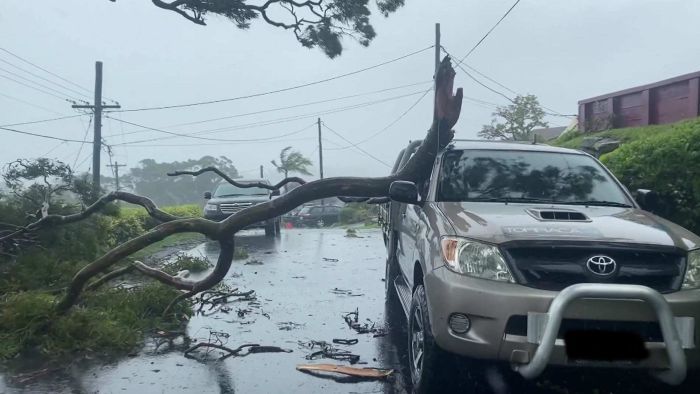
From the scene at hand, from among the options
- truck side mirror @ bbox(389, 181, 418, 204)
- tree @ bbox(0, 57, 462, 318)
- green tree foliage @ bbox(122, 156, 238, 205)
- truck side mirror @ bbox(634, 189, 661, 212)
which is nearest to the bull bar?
truck side mirror @ bbox(389, 181, 418, 204)

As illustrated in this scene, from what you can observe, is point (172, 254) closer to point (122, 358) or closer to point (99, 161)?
point (122, 358)

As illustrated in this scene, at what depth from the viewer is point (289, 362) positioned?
5617 mm

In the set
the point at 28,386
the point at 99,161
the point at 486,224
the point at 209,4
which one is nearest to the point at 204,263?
the point at 209,4

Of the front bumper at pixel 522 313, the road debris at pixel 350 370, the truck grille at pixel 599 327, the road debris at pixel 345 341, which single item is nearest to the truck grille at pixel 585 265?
the front bumper at pixel 522 313

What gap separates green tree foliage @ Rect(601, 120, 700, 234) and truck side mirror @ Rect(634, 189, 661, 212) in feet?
3.39

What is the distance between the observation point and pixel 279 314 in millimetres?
7609

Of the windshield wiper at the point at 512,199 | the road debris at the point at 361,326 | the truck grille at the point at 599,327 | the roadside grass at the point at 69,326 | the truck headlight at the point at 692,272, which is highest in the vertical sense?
the windshield wiper at the point at 512,199

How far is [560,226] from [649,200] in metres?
1.70

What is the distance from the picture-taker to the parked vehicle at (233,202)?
17.9m

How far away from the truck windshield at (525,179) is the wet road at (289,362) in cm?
142

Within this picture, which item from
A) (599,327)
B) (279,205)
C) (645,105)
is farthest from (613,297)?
(645,105)

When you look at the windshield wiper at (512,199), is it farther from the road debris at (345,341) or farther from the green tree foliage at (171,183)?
the green tree foliage at (171,183)

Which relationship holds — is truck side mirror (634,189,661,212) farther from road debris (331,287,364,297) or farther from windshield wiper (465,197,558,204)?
road debris (331,287,364,297)

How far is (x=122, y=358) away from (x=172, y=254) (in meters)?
7.99
